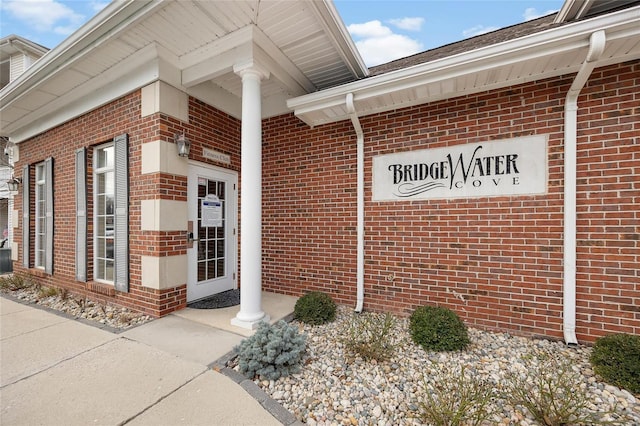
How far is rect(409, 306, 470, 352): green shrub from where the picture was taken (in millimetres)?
2695

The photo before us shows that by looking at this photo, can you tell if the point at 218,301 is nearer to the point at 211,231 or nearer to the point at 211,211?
the point at 211,231

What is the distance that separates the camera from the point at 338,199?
160 inches

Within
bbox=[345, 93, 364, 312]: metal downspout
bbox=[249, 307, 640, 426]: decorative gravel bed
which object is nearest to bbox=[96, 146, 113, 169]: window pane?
bbox=[345, 93, 364, 312]: metal downspout

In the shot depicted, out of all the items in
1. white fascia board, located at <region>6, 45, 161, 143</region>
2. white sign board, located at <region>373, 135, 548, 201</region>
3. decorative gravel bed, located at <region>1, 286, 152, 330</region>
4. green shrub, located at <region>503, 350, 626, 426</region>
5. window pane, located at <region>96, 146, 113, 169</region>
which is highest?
white fascia board, located at <region>6, 45, 161, 143</region>

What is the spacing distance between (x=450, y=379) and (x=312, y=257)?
2.49 meters

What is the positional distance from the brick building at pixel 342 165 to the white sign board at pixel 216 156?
2cm

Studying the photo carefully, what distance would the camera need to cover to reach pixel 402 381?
225 cm

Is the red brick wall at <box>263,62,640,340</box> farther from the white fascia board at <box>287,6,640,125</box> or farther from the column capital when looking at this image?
the column capital

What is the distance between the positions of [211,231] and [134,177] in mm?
1326

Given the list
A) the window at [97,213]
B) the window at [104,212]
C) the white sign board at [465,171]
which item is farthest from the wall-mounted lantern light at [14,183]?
the white sign board at [465,171]

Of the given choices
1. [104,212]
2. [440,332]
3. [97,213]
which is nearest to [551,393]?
[440,332]

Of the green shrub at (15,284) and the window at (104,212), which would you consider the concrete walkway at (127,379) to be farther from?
the green shrub at (15,284)

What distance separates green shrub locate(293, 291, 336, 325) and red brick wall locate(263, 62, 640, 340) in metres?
0.62

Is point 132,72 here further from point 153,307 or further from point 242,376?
point 242,376
